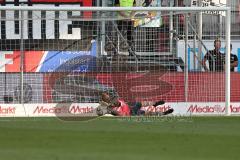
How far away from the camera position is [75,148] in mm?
9773

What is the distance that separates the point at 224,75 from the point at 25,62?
4.72m

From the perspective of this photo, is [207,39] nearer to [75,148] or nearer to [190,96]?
[190,96]

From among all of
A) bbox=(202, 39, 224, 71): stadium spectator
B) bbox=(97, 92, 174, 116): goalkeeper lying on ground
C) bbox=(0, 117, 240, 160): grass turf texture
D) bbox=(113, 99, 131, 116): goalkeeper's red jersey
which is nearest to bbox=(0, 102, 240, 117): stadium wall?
bbox=(97, 92, 174, 116): goalkeeper lying on ground

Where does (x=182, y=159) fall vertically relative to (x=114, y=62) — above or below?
below

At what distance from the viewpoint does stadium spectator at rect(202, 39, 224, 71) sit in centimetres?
1742

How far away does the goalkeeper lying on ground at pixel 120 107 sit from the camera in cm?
1591

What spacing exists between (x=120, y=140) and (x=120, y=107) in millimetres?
5382

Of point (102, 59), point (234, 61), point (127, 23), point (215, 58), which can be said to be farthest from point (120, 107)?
point (234, 61)

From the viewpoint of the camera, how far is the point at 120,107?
16.1 metres

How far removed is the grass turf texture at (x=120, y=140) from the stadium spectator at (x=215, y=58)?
3606mm

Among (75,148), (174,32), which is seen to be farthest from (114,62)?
(75,148)

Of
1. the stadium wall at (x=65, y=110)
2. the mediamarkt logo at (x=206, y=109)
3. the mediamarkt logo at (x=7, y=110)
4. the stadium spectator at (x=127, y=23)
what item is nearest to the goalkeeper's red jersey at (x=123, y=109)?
the stadium wall at (x=65, y=110)

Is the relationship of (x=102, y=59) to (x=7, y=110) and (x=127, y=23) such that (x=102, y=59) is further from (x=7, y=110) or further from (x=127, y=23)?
(x=7, y=110)

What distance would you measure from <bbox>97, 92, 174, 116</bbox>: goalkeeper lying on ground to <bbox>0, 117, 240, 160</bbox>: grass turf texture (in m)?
1.85
